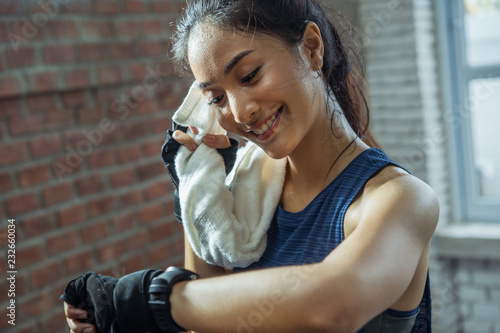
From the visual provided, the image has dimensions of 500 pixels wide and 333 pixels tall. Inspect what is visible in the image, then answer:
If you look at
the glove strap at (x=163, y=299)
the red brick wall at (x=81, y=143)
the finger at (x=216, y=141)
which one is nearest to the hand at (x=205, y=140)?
the finger at (x=216, y=141)

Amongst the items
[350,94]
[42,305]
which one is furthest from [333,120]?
[42,305]

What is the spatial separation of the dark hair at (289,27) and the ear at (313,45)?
0.01 metres

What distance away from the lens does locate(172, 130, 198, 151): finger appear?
1.09 meters

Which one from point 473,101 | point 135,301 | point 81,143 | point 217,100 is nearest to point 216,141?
point 217,100

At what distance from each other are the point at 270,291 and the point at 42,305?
1268 millimetres

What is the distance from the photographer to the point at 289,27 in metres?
0.98

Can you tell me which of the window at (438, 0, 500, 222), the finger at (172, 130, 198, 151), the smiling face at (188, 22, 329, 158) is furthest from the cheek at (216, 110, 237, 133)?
the window at (438, 0, 500, 222)

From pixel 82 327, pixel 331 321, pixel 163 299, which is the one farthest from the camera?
pixel 82 327

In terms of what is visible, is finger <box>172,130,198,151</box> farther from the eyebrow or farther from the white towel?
the eyebrow

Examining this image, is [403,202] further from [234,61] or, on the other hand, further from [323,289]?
[234,61]

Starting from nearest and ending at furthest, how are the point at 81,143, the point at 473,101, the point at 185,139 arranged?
1. the point at 185,139
2. the point at 81,143
3. the point at 473,101

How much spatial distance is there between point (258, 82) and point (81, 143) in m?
1.12

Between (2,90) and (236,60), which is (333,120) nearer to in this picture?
(236,60)

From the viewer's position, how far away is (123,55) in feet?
6.73
